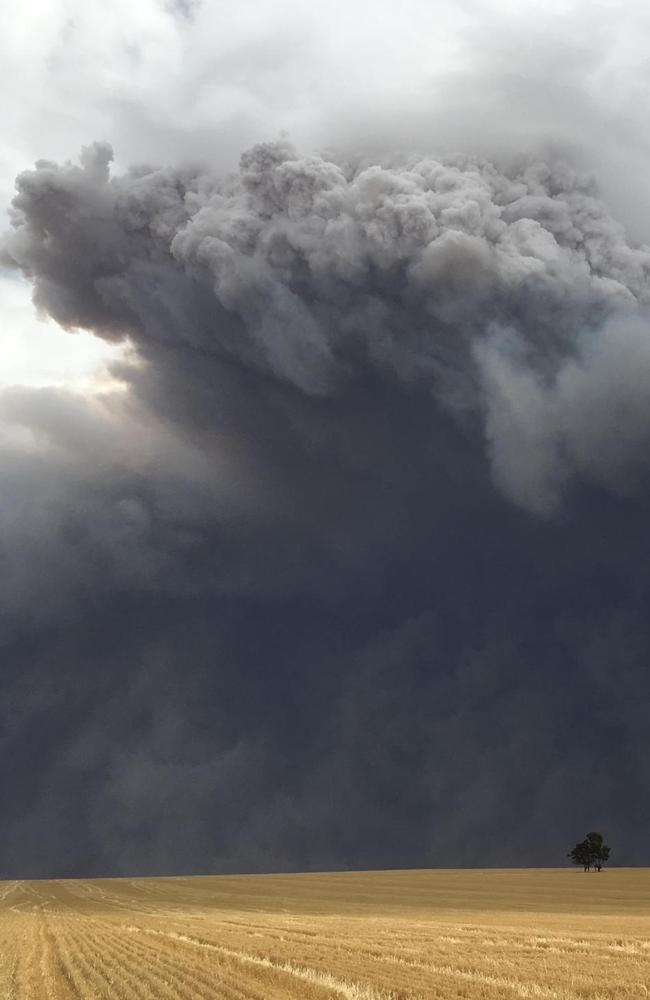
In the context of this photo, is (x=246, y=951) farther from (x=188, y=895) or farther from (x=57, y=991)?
(x=188, y=895)

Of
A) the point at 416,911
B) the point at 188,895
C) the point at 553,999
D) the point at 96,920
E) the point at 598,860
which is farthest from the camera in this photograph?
the point at 598,860

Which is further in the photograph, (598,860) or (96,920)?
(598,860)

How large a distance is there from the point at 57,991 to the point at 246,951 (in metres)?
7.77

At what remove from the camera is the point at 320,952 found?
23.7m

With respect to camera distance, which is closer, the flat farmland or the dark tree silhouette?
the flat farmland

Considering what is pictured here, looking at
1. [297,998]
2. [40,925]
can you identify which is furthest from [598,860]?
[297,998]

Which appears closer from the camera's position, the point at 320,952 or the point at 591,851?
the point at 320,952

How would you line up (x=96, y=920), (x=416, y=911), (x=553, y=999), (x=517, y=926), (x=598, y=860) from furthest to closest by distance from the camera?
(x=598, y=860) → (x=416, y=911) → (x=96, y=920) → (x=517, y=926) → (x=553, y=999)

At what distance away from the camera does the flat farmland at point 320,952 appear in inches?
690

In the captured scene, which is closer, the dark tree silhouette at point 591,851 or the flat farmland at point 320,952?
Result: the flat farmland at point 320,952

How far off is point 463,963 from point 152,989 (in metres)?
7.98

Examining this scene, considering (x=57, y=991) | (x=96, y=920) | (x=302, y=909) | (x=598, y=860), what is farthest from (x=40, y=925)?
(x=598, y=860)

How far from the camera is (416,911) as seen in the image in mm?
47031

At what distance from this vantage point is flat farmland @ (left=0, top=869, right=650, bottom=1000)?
57.5ft
